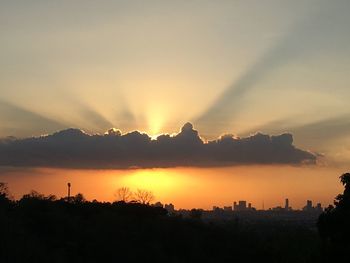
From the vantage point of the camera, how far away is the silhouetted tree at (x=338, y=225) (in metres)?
29.5

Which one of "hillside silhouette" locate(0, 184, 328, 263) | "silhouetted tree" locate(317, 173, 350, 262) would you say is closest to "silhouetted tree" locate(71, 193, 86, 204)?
"hillside silhouette" locate(0, 184, 328, 263)

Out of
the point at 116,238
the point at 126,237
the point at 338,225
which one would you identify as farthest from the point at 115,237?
the point at 338,225

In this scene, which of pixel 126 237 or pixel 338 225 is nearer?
pixel 338 225

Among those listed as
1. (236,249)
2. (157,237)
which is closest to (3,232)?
(157,237)

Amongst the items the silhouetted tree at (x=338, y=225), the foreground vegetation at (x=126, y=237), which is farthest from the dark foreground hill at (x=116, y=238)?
the silhouetted tree at (x=338, y=225)

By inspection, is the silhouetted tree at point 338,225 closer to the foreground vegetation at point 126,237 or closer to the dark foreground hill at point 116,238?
the foreground vegetation at point 126,237

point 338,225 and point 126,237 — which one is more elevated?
point 338,225

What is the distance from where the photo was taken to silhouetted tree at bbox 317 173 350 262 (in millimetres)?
29500

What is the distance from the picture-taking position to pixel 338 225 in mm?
30000

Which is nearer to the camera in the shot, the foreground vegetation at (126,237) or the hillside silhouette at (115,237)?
the foreground vegetation at (126,237)

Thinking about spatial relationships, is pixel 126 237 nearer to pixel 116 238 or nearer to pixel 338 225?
pixel 116 238

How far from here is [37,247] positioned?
39.4m

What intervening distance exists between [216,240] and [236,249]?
272cm

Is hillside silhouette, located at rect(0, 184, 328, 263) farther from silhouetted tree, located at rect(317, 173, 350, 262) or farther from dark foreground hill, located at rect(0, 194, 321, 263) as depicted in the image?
silhouetted tree, located at rect(317, 173, 350, 262)
